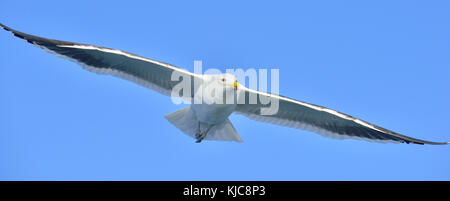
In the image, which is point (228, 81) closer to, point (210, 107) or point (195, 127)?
point (210, 107)

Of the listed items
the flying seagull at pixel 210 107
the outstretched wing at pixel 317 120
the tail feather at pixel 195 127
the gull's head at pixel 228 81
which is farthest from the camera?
the tail feather at pixel 195 127

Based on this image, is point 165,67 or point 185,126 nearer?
point 165,67

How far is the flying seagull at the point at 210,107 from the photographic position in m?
10.8

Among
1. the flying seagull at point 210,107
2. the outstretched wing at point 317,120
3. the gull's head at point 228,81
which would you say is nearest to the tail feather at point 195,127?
the flying seagull at point 210,107

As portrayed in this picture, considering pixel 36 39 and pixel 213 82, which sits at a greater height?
pixel 36 39

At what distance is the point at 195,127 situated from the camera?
38.6 ft

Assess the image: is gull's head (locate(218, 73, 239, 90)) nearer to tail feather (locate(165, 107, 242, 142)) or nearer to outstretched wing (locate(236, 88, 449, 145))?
outstretched wing (locate(236, 88, 449, 145))

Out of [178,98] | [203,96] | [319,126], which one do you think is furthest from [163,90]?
[319,126]

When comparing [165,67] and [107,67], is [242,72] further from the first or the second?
[107,67]

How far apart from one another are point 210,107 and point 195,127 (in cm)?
95

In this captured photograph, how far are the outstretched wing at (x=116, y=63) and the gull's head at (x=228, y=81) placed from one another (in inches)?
19.3

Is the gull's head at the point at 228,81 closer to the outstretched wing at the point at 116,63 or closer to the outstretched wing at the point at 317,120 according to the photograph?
the outstretched wing at the point at 317,120

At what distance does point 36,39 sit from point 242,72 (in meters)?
3.52

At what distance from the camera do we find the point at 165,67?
35.7 ft
